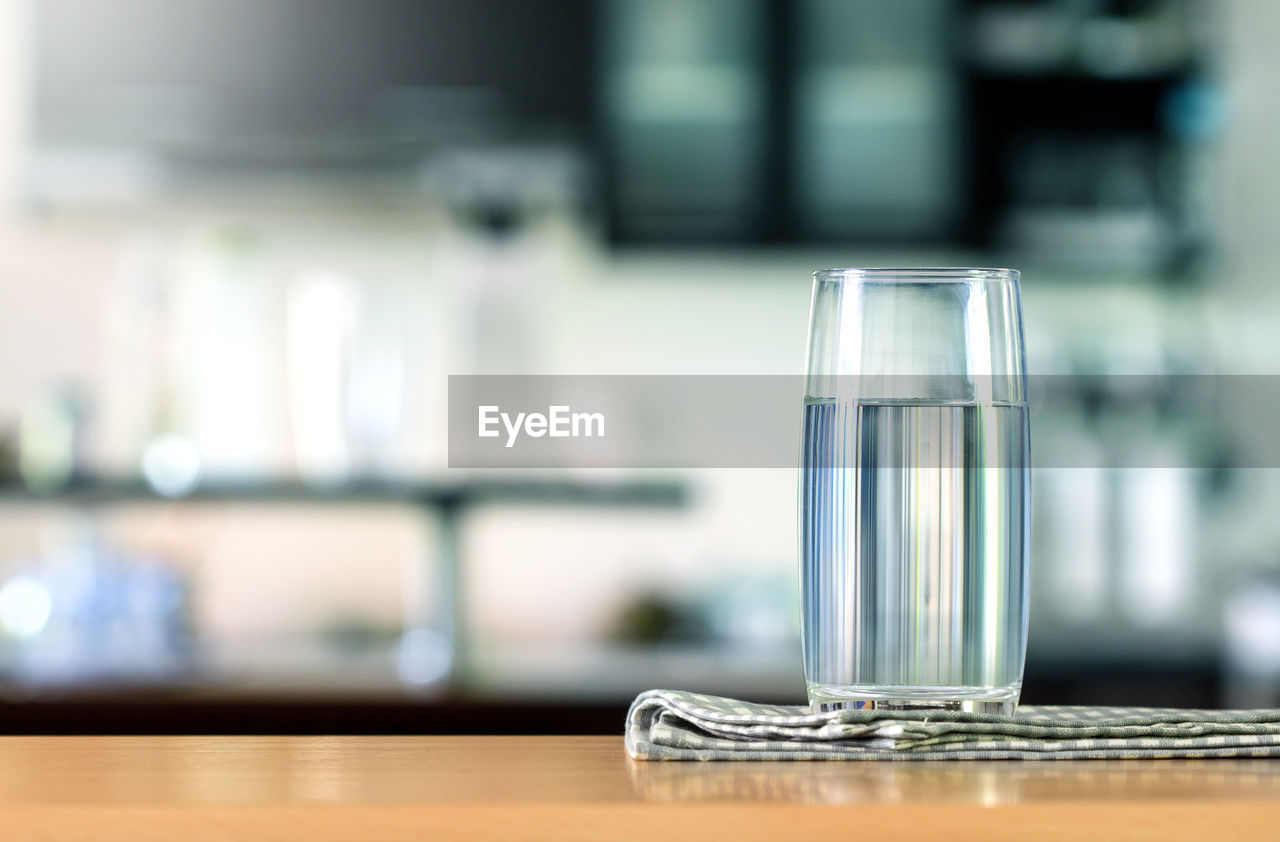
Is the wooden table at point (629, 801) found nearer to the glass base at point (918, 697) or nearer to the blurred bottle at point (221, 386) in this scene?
the glass base at point (918, 697)

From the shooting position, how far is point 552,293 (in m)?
3.21

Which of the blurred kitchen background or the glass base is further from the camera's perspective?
the blurred kitchen background

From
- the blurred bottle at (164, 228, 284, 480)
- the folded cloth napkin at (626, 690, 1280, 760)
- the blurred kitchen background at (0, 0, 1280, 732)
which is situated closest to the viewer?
the folded cloth napkin at (626, 690, 1280, 760)

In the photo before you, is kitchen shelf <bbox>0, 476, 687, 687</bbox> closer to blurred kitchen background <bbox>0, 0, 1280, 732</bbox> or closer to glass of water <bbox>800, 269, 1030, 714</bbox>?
blurred kitchen background <bbox>0, 0, 1280, 732</bbox>

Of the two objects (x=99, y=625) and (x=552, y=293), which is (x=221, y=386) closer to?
(x=99, y=625)

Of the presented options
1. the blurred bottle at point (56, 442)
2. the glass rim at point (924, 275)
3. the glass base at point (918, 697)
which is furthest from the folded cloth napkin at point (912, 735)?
the blurred bottle at point (56, 442)

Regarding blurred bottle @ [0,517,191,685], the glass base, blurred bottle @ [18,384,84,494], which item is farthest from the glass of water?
blurred bottle @ [18,384,84,494]

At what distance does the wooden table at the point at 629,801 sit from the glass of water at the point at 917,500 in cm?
4

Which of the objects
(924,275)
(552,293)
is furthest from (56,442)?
(924,275)

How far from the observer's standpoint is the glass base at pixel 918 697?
61 centimetres

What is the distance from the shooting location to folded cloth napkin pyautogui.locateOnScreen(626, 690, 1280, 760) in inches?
23.4

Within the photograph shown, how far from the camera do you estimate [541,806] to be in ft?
1.62

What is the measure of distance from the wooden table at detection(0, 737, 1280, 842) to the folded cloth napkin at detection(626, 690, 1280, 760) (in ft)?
0.05

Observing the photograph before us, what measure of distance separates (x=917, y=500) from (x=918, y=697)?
75 mm
